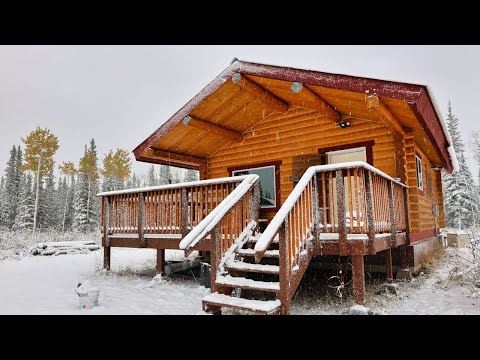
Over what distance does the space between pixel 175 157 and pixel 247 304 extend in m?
6.57

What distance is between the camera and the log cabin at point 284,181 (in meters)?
5.35

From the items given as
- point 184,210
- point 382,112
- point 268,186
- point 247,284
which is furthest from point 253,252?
point 268,186

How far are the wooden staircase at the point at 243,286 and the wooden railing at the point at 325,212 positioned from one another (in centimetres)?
36

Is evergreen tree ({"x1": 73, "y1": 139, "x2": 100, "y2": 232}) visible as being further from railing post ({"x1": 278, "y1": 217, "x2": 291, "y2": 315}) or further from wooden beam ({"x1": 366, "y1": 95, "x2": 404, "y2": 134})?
railing post ({"x1": 278, "y1": 217, "x2": 291, "y2": 315})

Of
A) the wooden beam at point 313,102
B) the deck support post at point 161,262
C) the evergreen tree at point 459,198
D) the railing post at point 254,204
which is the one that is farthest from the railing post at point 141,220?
the evergreen tree at point 459,198

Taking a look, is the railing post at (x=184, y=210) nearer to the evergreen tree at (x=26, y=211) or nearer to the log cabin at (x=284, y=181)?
the log cabin at (x=284, y=181)

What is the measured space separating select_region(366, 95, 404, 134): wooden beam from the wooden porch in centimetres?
120

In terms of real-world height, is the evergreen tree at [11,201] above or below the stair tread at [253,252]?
above

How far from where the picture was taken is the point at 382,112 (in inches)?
256

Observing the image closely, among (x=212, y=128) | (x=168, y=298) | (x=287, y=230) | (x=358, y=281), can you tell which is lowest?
(x=168, y=298)

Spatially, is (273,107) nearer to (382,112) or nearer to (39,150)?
(382,112)

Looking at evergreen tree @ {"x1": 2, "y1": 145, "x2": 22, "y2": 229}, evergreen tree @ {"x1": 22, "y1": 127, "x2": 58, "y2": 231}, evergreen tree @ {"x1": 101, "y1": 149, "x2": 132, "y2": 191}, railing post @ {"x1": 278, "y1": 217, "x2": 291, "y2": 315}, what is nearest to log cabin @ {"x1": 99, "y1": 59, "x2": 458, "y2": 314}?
railing post @ {"x1": 278, "y1": 217, "x2": 291, "y2": 315}

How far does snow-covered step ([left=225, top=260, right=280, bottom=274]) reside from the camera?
5.20 m
